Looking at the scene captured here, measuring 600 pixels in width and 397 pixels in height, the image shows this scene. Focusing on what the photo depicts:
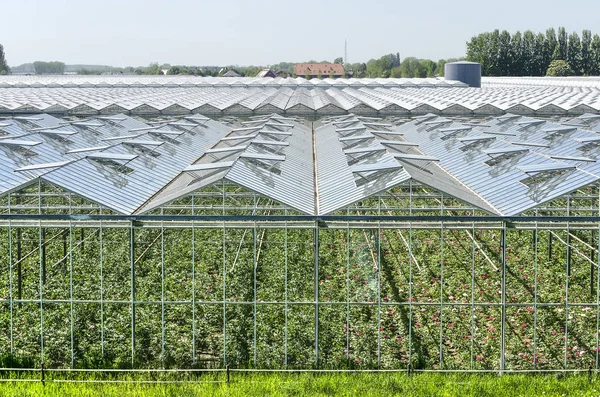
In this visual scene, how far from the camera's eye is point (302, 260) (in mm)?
25188

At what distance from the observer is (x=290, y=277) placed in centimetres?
2350

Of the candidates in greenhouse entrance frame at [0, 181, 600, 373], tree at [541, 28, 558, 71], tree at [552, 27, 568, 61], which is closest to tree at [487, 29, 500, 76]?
tree at [541, 28, 558, 71]

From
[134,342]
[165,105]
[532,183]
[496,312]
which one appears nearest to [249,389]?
[134,342]

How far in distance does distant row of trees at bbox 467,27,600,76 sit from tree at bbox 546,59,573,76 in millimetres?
3804

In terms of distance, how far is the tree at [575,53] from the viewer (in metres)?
128

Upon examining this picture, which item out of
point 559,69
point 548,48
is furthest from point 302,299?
point 548,48

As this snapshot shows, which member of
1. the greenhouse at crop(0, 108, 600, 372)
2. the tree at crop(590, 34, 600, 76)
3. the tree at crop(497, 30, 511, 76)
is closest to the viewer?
the greenhouse at crop(0, 108, 600, 372)

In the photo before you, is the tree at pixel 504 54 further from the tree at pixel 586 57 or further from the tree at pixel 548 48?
the tree at pixel 586 57

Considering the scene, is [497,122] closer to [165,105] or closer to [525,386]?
[165,105]

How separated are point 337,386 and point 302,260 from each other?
1028 cm

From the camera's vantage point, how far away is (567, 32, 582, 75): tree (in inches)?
5049

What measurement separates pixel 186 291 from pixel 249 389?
7.59 m

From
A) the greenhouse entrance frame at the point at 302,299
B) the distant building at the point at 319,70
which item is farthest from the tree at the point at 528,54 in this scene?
the greenhouse entrance frame at the point at 302,299

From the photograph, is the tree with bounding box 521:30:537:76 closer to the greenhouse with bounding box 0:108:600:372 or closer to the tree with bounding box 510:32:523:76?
the tree with bounding box 510:32:523:76
